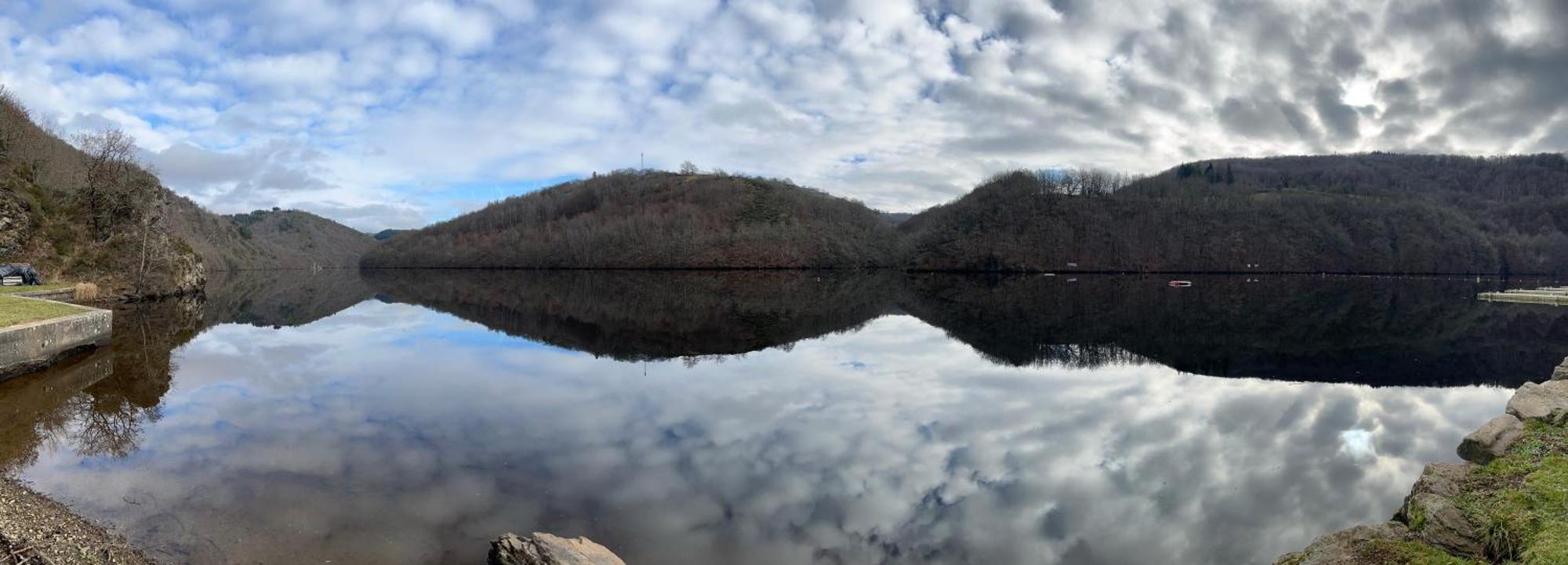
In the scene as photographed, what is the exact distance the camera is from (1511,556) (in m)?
5.83

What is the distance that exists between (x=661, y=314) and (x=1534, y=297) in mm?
58972

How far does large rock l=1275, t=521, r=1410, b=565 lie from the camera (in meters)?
6.08

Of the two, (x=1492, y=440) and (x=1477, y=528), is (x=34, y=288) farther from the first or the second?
(x=1492, y=440)

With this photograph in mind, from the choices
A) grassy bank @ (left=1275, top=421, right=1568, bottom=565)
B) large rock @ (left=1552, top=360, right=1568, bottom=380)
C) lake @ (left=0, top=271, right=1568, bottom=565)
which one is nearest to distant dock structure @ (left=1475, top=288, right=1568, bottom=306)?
lake @ (left=0, top=271, right=1568, bottom=565)

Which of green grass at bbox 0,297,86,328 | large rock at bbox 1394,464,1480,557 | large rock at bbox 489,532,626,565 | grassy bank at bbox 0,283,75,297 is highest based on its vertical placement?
grassy bank at bbox 0,283,75,297

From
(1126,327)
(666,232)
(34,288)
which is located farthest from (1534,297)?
(666,232)

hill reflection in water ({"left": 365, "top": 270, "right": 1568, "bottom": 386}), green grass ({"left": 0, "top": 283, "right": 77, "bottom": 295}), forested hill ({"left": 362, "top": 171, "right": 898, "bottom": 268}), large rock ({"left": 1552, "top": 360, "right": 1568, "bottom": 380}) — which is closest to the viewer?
large rock ({"left": 1552, "top": 360, "right": 1568, "bottom": 380})

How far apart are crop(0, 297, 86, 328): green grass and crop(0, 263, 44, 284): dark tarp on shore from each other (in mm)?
14090

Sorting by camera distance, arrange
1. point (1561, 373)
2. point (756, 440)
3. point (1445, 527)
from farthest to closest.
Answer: point (1561, 373) → point (756, 440) → point (1445, 527)

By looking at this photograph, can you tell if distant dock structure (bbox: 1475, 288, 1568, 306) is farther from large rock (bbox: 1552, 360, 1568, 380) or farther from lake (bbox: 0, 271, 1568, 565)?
large rock (bbox: 1552, 360, 1568, 380)

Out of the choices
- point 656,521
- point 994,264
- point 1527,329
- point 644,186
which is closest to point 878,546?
point 656,521

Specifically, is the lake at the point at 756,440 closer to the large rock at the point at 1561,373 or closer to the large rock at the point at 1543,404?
the large rock at the point at 1561,373

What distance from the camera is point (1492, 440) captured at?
995 cm

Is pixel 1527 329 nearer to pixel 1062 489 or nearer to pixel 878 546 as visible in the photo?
pixel 1062 489
